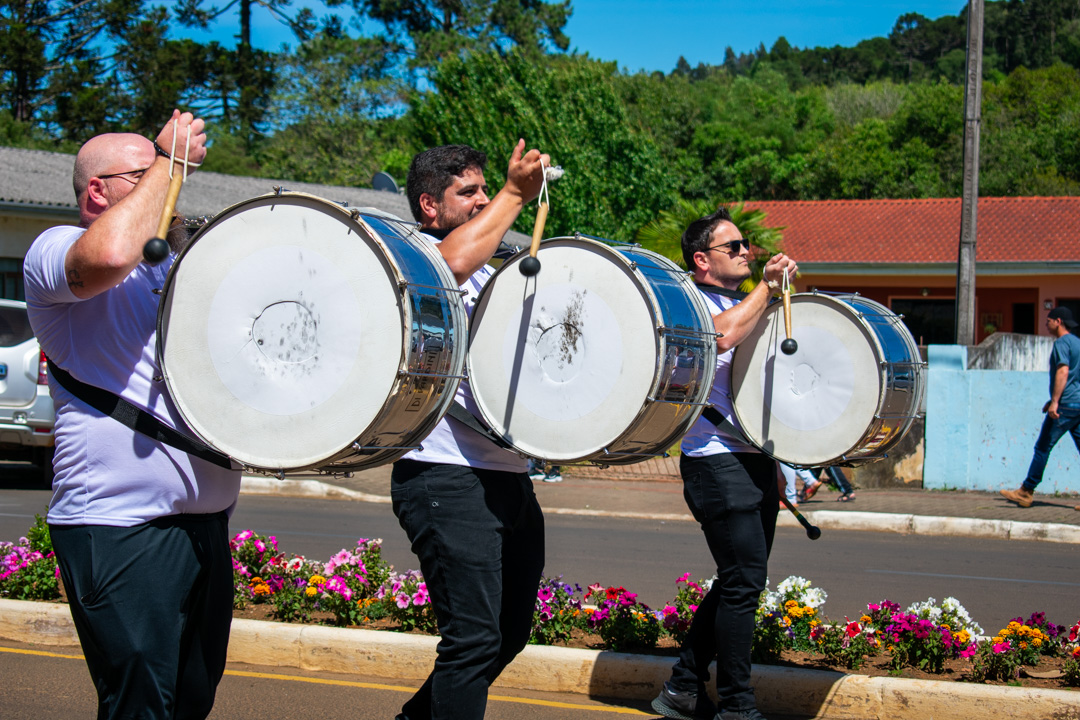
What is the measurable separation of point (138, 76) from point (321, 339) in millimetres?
44397

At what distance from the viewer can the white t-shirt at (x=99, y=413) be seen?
2430mm

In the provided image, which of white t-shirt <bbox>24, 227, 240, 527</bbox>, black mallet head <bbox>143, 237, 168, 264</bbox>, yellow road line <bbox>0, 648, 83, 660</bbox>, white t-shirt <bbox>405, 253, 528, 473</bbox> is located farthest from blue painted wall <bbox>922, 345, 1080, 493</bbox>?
black mallet head <bbox>143, 237, 168, 264</bbox>

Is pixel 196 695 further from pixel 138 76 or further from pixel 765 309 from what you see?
pixel 138 76

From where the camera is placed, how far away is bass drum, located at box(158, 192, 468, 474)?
2404 mm

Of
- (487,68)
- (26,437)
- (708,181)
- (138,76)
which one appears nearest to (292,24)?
(138,76)

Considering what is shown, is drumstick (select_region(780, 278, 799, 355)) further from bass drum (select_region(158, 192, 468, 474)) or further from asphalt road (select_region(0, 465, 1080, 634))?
asphalt road (select_region(0, 465, 1080, 634))

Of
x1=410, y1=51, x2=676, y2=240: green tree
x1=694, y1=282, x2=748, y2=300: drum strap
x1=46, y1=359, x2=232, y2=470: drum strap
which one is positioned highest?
x1=410, y1=51, x2=676, y2=240: green tree

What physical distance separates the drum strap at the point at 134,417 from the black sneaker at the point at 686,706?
2268 millimetres

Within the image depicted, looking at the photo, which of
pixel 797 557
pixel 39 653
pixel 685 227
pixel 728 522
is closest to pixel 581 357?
pixel 728 522

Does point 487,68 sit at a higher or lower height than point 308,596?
higher

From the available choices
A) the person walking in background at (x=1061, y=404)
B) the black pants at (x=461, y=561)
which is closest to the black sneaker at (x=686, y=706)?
the black pants at (x=461, y=561)

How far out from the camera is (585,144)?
27.2m

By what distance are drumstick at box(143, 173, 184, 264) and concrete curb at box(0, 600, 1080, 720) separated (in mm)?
2925

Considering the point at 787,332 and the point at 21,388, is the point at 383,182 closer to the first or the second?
the point at 21,388
